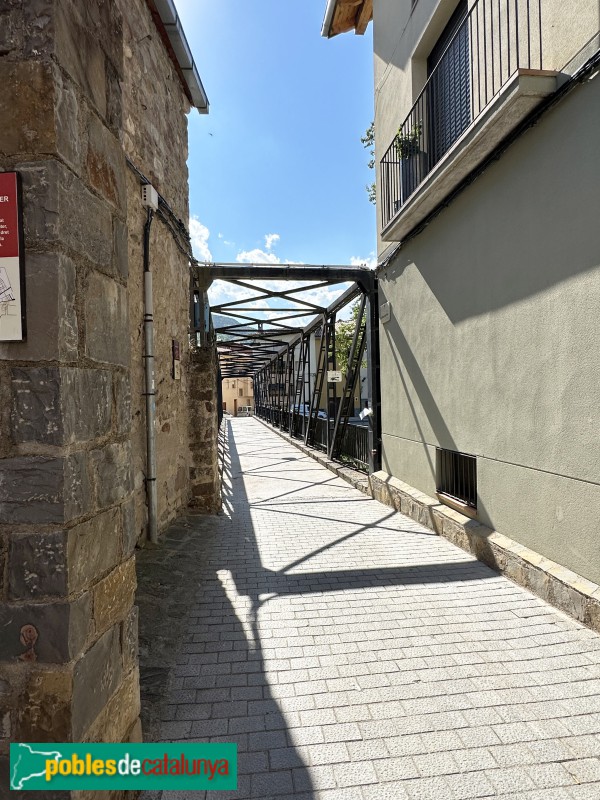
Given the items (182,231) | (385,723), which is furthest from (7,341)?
(182,231)

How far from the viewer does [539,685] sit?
2.52 metres

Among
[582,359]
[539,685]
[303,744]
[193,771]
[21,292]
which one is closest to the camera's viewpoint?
[21,292]

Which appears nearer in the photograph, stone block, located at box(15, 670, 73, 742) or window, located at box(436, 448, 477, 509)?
stone block, located at box(15, 670, 73, 742)

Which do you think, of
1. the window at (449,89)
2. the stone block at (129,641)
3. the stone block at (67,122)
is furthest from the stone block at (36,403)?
the window at (449,89)

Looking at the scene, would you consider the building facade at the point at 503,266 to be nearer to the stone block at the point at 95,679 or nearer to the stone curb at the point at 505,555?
the stone curb at the point at 505,555

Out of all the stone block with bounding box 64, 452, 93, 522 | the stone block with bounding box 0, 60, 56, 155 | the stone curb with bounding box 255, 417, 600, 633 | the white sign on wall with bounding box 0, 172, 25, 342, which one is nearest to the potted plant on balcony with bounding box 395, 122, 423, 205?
the stone curb with bounding box 255, 417, 600, 633

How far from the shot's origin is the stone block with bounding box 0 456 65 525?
1.40m

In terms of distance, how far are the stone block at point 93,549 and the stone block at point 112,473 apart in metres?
0.06

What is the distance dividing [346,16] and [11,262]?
1087 cm

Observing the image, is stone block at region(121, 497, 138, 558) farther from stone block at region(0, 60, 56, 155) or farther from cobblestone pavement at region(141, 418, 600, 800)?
stone block at region(0, 60, 56, 155)

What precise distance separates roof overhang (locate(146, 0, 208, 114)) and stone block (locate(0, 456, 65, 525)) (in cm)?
609

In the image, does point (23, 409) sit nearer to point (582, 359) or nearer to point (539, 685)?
point (539, 685)

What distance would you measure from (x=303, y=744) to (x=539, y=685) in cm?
138

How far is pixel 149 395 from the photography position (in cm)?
490
